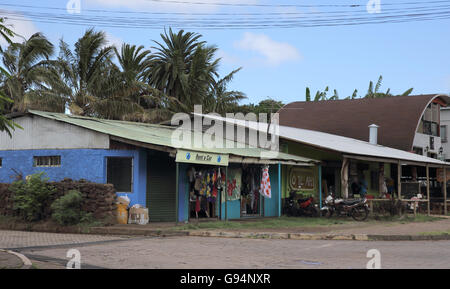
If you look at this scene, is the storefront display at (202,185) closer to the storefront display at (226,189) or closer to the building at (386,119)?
the storefront display at (226,189)

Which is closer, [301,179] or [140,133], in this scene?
[140,133]

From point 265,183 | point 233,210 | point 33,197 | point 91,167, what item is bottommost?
point 233,210

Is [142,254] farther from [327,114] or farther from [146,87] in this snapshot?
[327,114]

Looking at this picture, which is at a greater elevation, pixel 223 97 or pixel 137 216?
pixel 223 97

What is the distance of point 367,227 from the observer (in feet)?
59.0

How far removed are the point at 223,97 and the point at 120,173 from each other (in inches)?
852

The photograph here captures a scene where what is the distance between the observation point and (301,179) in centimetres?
2444

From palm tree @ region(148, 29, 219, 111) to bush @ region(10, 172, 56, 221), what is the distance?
1822cm

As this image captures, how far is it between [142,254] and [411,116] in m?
28.6

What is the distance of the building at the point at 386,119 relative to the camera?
35.5 m

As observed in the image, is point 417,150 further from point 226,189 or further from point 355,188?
point 226,189

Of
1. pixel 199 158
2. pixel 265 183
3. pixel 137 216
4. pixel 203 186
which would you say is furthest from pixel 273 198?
pixel 137 216

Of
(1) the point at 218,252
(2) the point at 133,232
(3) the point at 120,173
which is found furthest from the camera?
(3) the point at 120,173
